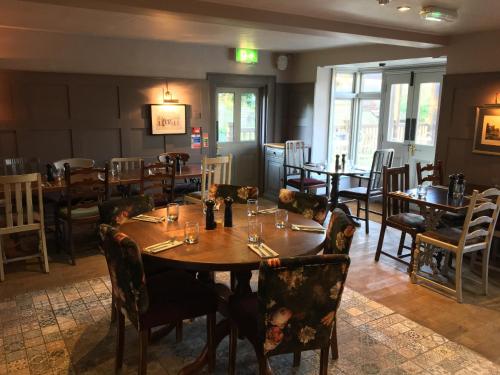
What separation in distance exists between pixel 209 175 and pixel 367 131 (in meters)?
3.42

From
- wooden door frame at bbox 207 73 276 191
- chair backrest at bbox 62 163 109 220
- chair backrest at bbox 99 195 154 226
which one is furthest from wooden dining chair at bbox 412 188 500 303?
wooden door frame at bbox 207 73 276 191

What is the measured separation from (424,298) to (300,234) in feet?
5.33

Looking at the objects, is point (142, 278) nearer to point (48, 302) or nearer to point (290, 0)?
point (48, 302)

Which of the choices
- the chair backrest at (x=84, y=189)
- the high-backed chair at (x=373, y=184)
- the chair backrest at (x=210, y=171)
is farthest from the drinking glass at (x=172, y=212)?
the high-backed chair at (x=373, y=184)

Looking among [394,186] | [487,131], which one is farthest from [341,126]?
[394,186]

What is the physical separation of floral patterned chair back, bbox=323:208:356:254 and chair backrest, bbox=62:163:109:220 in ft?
8.57

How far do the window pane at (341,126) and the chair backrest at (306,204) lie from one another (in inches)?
158

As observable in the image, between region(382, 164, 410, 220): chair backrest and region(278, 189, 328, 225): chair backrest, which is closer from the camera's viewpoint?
region(278, 189, 328, 225): chair backrest

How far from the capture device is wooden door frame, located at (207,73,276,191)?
259 inches

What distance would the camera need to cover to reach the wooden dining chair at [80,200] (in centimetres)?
415

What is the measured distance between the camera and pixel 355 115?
7254mm

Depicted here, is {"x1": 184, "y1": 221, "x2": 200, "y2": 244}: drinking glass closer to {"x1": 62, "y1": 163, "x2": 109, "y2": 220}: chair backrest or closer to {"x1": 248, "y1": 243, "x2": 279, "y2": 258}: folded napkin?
{"x1": 248, "y1": 243, "x2": 279, "y2": 258}: folded napkin

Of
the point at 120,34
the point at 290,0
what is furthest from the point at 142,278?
the point at 120,34

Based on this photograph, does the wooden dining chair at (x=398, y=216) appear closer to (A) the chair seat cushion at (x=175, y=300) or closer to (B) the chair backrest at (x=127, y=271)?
(A) the chair seat cushion at (x=175, y=300)
